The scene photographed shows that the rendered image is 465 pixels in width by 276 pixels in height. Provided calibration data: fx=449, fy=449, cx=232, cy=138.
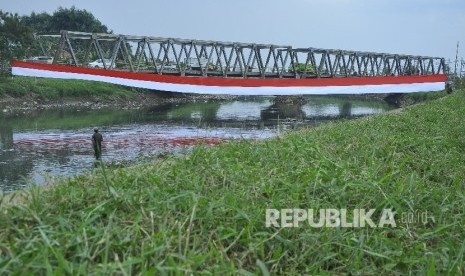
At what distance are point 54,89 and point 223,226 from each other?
3317cm

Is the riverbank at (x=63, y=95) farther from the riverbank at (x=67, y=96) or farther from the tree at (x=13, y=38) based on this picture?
the tree at (x=13, y=38)

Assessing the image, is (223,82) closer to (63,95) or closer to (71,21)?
(63,95)

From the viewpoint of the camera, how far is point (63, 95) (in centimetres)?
3344

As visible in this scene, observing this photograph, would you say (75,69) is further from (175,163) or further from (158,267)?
(158,267)

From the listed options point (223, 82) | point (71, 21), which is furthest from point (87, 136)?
point (71, 21)

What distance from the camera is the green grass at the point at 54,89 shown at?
98.2 ft

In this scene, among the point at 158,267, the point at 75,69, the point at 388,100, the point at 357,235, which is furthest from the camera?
the point at 388,100

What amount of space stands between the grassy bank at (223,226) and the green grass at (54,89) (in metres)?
28.6

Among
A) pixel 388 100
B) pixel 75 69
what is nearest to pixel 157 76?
pixel 75 69

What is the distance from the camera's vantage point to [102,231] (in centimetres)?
262

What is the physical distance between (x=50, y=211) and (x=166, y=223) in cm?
80

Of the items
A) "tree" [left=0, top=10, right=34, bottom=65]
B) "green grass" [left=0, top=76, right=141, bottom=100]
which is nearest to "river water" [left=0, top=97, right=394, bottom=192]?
"green grass" [left=0, top=76, right=141, bottom=100]

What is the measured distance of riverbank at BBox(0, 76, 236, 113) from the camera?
1148 inches

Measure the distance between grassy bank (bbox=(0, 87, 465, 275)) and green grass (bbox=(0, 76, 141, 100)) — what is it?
94.0 feet
